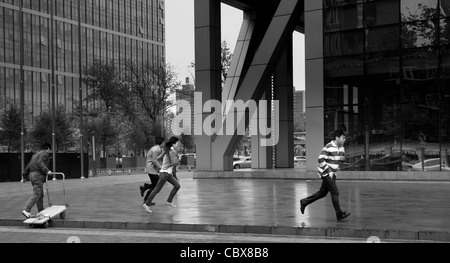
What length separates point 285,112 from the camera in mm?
38344

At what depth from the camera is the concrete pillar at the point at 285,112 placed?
126 feet

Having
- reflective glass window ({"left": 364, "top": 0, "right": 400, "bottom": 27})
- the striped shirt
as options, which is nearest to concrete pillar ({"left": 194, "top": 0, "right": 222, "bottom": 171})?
reflective glass window ({"left": 364, "top": 0, "right": 400, "bottom": 27})

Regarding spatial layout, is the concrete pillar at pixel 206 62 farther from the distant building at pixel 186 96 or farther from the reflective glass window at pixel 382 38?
the distant building at pixel 186 96

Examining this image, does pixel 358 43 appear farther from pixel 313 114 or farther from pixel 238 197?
pixel 238 197

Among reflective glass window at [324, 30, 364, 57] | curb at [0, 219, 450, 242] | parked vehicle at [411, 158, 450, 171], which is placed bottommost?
curb at [0, 219, 450, 242]

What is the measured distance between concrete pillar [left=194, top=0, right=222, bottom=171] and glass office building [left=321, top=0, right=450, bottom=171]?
5948mm

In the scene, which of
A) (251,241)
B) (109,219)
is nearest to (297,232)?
(251,241)

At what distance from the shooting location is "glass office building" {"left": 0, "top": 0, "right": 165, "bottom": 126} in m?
91.2

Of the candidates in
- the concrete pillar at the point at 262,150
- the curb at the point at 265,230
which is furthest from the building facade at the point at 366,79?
the curb at the point at 265,230

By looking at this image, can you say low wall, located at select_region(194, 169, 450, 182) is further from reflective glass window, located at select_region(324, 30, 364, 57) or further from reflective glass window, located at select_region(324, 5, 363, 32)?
reflective glass window, located at select_region(324, 5, 363, 32)

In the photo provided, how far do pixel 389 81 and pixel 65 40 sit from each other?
272 ft

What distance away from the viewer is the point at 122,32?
118062 mm

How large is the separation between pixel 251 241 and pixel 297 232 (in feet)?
3.89

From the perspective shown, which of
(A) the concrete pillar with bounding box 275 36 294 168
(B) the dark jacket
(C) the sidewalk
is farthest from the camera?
(A) the concrete pillar with bounding box 275 36 294 168
